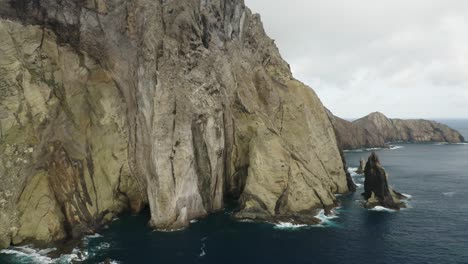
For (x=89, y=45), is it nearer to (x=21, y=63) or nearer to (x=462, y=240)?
(x=21, y=63)

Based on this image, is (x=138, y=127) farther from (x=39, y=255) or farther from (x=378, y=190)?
(x=378, y=190)

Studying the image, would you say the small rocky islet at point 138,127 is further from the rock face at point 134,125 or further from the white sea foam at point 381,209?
the white sea foam at point 381,209

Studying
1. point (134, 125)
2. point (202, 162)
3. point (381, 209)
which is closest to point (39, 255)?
point (134, 125)

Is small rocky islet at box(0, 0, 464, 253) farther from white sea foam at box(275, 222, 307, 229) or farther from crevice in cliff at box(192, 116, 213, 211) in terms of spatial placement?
white sea foam at box(275, 222, 307, 229)

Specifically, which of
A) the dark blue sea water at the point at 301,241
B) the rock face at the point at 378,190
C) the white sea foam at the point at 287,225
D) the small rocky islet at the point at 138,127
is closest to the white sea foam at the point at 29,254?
the dark blue sea water at the point at 301,241

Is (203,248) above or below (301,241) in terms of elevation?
above
